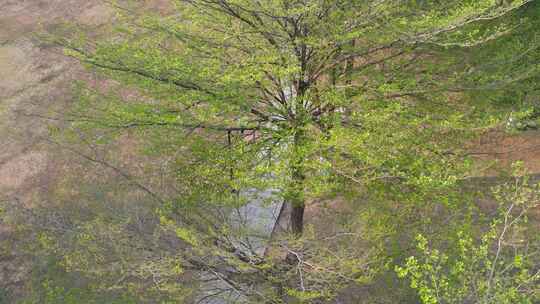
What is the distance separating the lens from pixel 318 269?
22.1 feet

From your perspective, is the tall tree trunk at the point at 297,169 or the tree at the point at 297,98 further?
the tall tree trunk at the point at 297,169

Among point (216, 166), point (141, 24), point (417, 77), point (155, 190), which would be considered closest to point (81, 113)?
point (141, 24)

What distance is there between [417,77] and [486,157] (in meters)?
5.20

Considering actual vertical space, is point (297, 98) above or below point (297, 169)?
above

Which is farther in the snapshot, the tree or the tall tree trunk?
the tall tree trunk

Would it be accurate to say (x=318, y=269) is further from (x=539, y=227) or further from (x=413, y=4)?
(x=539, y=227)

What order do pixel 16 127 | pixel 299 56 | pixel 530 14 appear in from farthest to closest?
pixel 16 127 → pixel 530 14 → pixel 299 56

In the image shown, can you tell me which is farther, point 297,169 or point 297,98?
point 297,98

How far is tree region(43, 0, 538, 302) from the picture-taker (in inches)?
255

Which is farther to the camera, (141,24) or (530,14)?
(530,14)

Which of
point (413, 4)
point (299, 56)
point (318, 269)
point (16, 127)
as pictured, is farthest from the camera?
point (16, 127)

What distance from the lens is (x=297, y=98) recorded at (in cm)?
750

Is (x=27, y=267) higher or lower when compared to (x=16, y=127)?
lower

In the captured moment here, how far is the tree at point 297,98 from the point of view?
6.49 meters
